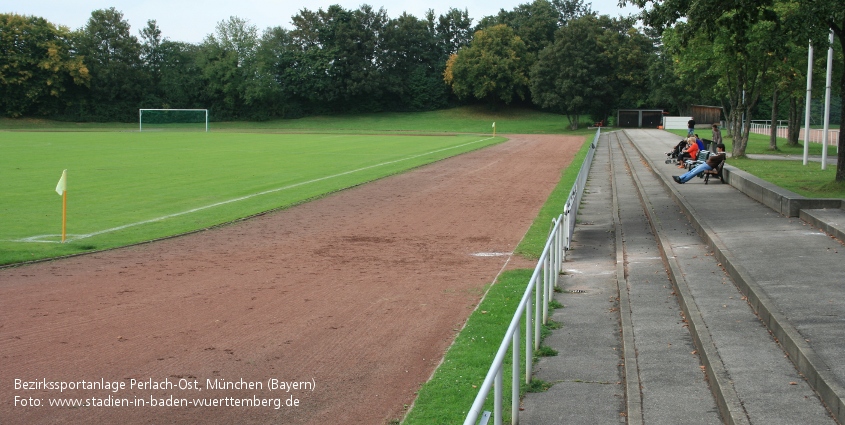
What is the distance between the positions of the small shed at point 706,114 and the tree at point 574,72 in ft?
33.3

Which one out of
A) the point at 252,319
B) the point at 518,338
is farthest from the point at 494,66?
the point at 518,338

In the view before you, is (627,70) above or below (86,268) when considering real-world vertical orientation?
above

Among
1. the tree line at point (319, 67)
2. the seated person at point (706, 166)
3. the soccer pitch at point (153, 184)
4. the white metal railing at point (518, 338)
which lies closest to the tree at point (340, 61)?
Result: the tree line at point (319, 67)

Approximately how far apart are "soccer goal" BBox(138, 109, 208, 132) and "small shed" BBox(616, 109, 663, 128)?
42.4 metres

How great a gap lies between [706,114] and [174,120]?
54348mm

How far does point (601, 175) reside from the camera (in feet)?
91.4

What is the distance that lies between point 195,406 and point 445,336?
2.85m

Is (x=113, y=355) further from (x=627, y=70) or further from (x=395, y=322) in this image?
(x=627, y=70)

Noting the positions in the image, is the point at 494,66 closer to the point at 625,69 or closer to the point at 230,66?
the point at 625,69

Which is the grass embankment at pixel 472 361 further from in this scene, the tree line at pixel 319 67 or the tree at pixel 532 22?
the tree at pixel 532 22

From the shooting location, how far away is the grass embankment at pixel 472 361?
5887mm

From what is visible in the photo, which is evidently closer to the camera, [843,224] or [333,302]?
[333,302]

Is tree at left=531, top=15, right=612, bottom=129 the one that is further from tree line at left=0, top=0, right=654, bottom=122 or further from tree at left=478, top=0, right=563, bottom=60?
tree at left=478, top=0, right=563, bottom=60

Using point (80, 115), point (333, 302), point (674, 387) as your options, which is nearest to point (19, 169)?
point (333, 302)
